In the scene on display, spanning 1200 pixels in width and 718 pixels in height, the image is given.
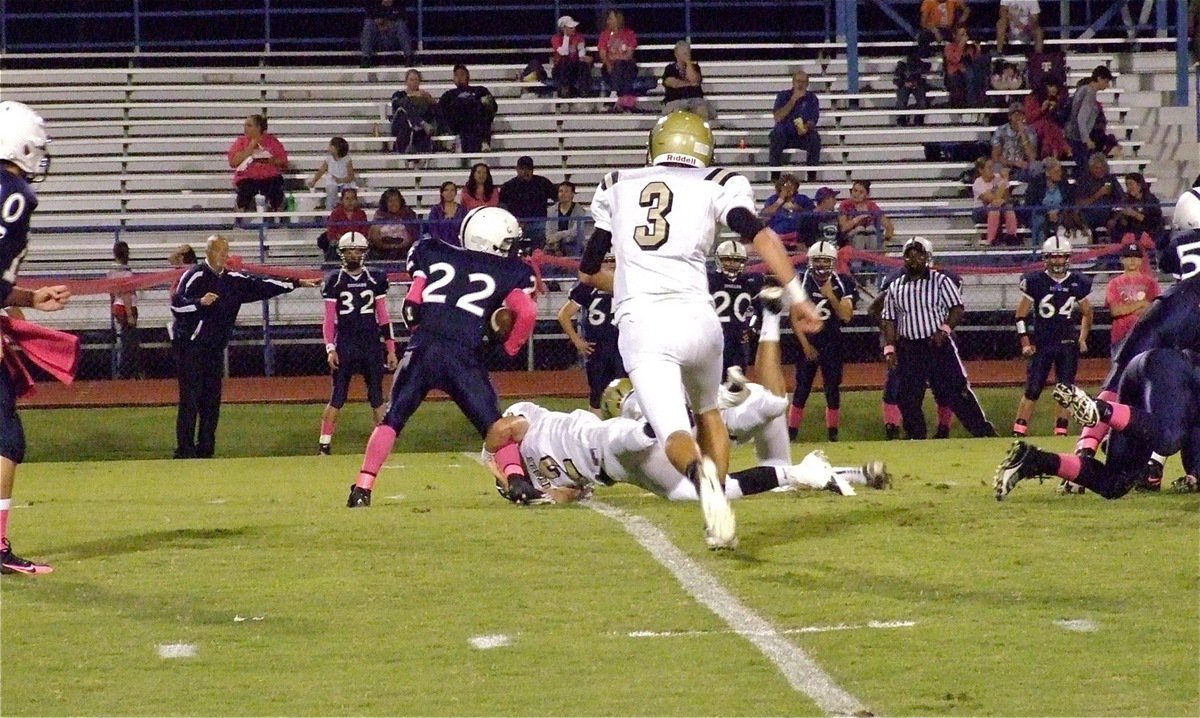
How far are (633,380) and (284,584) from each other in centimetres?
153

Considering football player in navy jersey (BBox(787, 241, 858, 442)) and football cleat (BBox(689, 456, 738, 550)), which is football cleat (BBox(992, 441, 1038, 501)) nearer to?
football cleat (BBox(689, 456, 738, 550))

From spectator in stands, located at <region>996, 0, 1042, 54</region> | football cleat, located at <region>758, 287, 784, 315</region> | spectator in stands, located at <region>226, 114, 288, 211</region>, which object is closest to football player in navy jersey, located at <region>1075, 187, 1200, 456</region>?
football cleat, located at <region>758, 287, 784, 315</region>

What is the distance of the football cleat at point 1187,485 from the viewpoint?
8773mm

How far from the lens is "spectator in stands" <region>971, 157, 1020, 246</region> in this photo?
61.0 feet

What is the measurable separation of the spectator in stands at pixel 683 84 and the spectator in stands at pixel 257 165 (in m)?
4.33

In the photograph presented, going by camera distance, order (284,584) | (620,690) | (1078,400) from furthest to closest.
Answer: (1078,400)
(284,584)
(620,690)

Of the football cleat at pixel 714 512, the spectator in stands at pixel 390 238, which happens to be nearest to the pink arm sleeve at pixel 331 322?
the spectator in stands at pixel 390 238

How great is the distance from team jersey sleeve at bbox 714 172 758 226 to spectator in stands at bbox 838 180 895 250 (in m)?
10.6

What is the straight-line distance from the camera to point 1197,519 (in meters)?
7.82

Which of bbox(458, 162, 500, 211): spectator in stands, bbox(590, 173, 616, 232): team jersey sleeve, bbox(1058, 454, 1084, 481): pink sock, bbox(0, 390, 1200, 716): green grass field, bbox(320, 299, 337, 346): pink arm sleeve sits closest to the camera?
bbox(0, 390, 1200, 716): green grass field

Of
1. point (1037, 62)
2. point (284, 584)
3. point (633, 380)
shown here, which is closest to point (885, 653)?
point (633, 380)

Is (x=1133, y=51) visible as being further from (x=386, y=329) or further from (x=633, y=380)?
(x=633, y=380)

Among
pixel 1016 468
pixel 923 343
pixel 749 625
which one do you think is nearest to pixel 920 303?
pixel 923 343

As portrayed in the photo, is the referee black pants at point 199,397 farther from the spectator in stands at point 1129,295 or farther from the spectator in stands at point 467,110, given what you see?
the spectator in stands at point 1129,295
